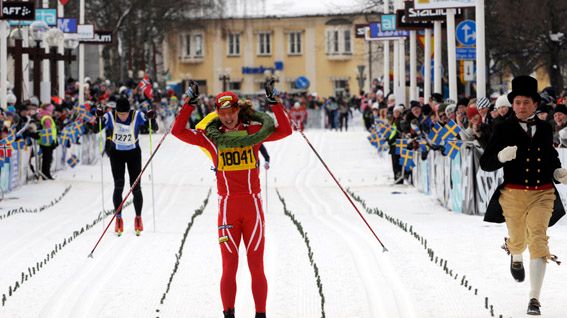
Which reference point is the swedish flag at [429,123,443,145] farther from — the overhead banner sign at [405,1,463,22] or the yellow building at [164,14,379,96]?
the yellow building at [164,14,379,96]

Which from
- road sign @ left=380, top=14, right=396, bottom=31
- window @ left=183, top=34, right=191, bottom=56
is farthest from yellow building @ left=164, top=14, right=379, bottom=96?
road sign @ left=380, top=14, right=396, bottom=31

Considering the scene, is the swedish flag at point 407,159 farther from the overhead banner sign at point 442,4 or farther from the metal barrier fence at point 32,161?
the metal barrier fence at point 32,161

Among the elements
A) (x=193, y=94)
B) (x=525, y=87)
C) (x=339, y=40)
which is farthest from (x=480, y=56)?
(x=339, y=40)

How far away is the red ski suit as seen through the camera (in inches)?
315

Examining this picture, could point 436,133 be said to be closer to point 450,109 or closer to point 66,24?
point 450,109

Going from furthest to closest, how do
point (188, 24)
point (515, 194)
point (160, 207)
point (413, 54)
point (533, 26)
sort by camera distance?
point (188, 24)
point (533, 26)
point (413, 54)
point (160, 207)
point (515, 194)

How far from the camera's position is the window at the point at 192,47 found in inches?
3536

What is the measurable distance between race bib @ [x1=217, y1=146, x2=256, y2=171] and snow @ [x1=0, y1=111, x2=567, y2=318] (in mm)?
1283

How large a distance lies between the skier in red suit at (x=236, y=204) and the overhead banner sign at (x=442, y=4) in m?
14.6

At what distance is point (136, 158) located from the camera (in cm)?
1427

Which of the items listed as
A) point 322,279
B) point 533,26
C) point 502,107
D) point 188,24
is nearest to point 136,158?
point 322,279

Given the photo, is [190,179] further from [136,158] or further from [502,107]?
[502,107]

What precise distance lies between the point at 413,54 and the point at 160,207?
1431 centimetres

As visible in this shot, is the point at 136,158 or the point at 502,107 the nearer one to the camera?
the point at 502,107
